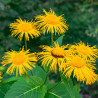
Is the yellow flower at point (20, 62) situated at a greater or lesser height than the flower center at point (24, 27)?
lesser

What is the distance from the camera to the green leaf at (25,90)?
42.1 inches

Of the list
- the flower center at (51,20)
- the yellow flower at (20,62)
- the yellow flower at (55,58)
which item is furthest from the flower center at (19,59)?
the flower center at (51,20)

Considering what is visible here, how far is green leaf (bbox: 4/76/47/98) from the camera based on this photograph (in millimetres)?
1068

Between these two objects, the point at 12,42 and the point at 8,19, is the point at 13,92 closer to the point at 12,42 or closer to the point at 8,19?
the point at 12,42

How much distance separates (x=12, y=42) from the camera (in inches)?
100

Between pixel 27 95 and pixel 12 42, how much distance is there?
1.56 meters

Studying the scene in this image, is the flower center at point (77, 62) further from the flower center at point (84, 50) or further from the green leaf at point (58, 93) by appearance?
the green leaf at point (58, 93)

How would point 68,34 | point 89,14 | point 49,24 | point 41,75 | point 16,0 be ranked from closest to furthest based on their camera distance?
point 49,24, point 41,75, point 68,34, point 16,0, point 89,14

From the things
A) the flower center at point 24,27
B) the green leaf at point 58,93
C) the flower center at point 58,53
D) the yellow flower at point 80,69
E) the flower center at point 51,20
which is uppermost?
the flower center at point 51,20

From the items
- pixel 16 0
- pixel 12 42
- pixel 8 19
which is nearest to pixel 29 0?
pixel 16 0

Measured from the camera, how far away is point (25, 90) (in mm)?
1119

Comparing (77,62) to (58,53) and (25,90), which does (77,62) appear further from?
(25,90)

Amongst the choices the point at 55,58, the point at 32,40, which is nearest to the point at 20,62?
the point at 55,58

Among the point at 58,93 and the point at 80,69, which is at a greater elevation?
the point at 80,69
